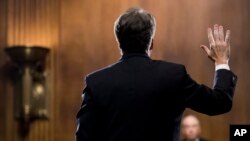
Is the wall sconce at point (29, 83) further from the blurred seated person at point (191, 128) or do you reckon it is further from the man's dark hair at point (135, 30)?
the man's dark hair at point (135, 30)

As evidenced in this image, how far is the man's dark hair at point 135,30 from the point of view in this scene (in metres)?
1.65

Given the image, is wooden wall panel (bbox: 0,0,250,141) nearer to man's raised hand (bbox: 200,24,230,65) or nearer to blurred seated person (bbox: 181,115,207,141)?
blurred seated person (bbox: 181,115,207,141)

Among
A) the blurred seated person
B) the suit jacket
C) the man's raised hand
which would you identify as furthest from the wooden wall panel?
the suit jacket

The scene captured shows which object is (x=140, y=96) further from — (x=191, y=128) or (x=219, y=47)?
(x=191, y=128)

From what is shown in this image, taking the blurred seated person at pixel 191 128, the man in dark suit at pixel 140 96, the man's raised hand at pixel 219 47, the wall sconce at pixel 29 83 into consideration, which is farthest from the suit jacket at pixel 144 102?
the wall sconce at pixel 29 83

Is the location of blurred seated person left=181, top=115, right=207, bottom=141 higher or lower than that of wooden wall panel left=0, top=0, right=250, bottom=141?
lower

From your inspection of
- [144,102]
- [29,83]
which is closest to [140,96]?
[144,102]

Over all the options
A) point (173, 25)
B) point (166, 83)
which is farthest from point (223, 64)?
point (173, 25)

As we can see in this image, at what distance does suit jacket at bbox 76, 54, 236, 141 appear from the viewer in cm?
160

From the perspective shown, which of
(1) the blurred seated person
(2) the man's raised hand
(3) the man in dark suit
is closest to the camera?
(3) the man in dark suit

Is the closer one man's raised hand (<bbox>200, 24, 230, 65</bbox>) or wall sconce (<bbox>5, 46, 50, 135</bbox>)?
A: man's raised hand (<bbox>200, 24, 230, 65</bbox>)

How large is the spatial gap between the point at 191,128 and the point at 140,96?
3.06 meters

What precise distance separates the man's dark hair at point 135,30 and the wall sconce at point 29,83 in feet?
10.1

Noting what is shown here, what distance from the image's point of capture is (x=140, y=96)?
5.29 ft
